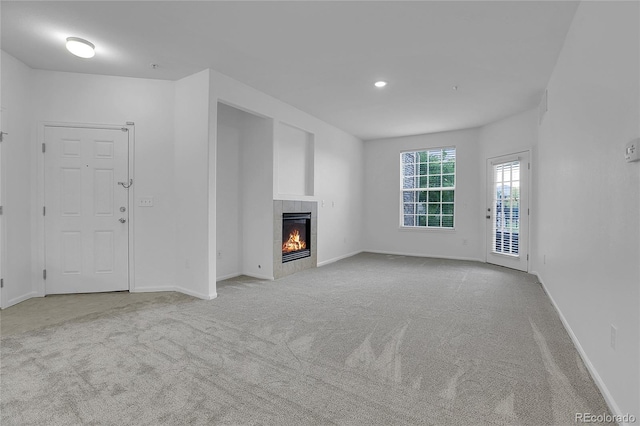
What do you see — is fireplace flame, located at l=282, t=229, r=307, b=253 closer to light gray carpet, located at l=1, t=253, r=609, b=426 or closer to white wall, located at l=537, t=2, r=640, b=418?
light gray carpet, located at l=1, t=253, r=609, b=426

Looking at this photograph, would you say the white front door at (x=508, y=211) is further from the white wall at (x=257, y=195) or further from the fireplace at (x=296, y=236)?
the white wall at (x=257, y=195)

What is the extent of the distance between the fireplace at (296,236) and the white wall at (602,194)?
3444 mm

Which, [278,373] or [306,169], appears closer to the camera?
[278,373]

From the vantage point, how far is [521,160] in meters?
5.30

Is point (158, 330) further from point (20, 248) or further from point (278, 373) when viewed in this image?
point (20, 248)

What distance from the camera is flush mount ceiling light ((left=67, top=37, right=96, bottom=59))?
9.75ft

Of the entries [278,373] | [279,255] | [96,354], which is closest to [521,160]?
[279,255]

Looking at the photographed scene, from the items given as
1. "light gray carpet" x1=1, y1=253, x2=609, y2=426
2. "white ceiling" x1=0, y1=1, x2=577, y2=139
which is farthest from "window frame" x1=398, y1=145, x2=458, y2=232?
"light gray carpet" x1=1, y1=253, x2=609, y2=426

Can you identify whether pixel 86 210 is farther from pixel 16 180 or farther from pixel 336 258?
pixel 336 258

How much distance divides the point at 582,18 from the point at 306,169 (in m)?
4.02

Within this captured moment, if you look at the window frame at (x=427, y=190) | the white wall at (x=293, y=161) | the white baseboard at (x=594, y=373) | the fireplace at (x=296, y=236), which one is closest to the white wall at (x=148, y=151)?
the white wall at (x=293, y=161)

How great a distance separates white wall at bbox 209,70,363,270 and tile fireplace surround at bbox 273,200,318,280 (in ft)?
0.54

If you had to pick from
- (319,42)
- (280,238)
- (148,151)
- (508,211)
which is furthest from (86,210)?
(508,211)

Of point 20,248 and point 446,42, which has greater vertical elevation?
point 446,42
